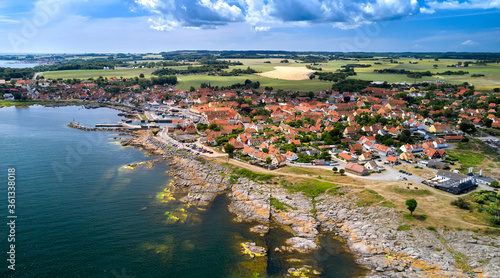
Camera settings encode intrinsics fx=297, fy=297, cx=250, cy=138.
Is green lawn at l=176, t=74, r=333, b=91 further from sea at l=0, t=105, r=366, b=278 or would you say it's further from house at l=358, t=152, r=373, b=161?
sea at l=0, t=105, r=366, b=278

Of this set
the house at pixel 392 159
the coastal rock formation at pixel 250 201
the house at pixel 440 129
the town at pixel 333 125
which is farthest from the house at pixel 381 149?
the coastal rock formation at pixel 250 201

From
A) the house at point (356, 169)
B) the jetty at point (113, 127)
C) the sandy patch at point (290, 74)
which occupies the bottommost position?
the house at point (356, 169)

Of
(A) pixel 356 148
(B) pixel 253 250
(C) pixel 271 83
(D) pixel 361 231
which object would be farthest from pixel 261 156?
(C) pixel 271 83

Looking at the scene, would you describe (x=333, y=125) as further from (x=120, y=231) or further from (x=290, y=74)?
(x=290, y=74)

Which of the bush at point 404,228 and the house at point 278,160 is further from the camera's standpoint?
the house at point 278,160

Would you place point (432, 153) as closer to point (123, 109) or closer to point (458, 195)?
point (458, 195)

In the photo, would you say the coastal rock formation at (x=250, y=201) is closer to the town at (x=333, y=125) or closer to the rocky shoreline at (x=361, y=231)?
the rocky shoreline at (x=361, y=231)

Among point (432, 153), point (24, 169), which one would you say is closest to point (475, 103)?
point (432, 153)

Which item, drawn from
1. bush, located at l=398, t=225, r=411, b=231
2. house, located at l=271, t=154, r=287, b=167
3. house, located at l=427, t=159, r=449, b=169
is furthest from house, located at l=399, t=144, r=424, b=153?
bush, located at l=398, t=225, r=411, b=231
